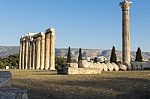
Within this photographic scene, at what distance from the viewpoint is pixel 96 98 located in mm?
9328

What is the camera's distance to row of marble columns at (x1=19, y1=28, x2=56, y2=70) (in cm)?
4672

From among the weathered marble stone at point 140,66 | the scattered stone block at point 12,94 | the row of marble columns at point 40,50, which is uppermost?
the row of marble columns at point 40,50

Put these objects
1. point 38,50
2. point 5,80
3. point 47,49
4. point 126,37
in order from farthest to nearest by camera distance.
Answer: point 38,50 < point 47,49 < point 126,37 < point 5,80

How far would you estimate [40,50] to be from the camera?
4891 cm

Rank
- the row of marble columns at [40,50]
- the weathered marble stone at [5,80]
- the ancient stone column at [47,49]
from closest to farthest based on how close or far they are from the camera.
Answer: the weathered marble stone at [5,80] < the row of marble columns at [40,50] < the ancient stone column at [47,49]

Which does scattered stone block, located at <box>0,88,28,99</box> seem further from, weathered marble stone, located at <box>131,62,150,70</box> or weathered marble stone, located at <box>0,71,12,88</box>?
weathered marble stone, located at <box>131,62,150,70</box>

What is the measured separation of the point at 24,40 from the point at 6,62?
30.2m

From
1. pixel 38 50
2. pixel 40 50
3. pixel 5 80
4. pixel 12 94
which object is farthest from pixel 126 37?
pixel 12 94

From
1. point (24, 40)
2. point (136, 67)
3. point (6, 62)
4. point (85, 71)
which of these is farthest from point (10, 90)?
point (6, 62)

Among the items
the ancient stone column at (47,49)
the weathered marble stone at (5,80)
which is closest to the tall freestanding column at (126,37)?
the ancient stone column at (47,49)

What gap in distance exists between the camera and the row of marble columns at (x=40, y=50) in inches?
1839

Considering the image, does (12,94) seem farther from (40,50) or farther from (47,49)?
(40,50)

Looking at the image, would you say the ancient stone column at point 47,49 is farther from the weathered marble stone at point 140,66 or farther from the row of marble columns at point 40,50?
the weathered marble stone at point 140,66

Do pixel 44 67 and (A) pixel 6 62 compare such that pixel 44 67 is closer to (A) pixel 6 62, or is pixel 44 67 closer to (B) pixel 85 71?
(B) pixel 85 71
